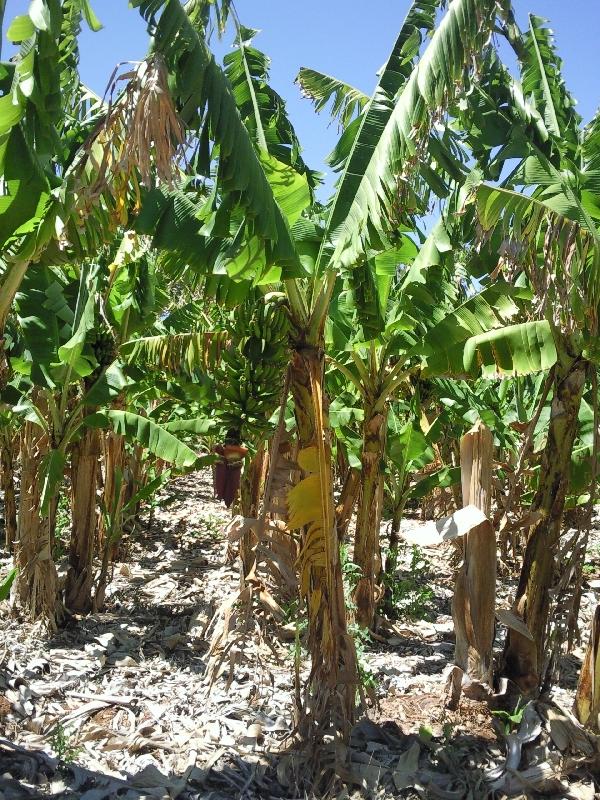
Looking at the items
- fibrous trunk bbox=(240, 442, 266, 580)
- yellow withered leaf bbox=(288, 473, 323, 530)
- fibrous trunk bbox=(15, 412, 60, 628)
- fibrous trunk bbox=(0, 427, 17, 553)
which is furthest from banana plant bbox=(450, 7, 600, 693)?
fibrous trunk bbox=(0, 427, 17, 553)

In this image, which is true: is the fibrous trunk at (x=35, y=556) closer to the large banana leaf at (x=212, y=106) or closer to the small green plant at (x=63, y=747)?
the small green plant at (x=63, y=747)

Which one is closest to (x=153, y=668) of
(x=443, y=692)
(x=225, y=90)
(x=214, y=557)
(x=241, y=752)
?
(x=241, y=752)

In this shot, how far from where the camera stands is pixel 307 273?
3.96m

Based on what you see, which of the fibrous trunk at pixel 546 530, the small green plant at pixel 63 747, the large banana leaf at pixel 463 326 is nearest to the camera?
the small green plant at pixel 63 747

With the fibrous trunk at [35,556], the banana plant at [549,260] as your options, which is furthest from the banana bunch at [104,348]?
the banana plant at [549,260]

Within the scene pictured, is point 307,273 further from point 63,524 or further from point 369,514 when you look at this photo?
point 63,524

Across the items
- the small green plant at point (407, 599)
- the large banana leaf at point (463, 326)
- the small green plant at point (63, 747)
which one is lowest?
the small green plant at point (63, 747)

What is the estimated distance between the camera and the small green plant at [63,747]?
14.3 ft

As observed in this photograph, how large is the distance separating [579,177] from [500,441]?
136 inches

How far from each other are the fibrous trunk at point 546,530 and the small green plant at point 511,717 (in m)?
0.18

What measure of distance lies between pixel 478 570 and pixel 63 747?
2785 mm

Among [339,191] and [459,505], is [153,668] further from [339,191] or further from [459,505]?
[459,505]

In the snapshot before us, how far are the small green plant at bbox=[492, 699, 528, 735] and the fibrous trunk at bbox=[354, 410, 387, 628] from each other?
6.34 feet

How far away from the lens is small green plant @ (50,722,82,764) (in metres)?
4.35
